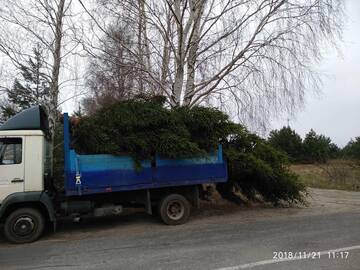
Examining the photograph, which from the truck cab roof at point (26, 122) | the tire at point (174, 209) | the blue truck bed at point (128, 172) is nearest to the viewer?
the blue truck bed at point (128, 172)

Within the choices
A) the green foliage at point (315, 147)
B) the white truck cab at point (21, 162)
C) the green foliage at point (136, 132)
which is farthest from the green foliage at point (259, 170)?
the green foliage at point (315, 147)

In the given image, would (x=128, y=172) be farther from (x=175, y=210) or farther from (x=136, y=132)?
(x=175, y=210)

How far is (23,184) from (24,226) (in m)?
0.91

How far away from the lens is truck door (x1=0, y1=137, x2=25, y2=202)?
8641 mm

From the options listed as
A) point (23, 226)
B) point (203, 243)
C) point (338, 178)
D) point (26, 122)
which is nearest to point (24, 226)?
point (23, 226)

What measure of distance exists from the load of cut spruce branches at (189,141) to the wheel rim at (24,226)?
6.29 ft

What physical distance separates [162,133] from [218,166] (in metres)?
1.78

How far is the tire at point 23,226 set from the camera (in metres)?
8.58

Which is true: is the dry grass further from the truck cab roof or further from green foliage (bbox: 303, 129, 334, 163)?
the truck cab roof

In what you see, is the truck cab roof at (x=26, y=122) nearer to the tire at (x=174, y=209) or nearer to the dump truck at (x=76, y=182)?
the dump truck at (x=76, y=182)

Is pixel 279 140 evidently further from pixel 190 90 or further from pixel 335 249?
pixel 335 249

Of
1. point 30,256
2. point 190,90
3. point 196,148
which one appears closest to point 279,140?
point 190,90

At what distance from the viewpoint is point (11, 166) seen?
8742 mm

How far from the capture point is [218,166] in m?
10.5
